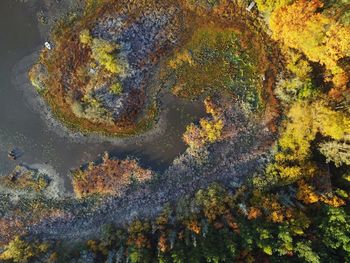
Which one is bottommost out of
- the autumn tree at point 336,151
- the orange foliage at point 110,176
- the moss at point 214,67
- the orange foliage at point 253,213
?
the orange foliage at point 253,213

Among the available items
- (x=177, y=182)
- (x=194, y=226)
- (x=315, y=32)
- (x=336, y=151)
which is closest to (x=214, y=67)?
(x=315, y=32)

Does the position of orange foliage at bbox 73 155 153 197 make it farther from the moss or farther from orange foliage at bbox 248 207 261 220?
orange foliage at bbox 248 207 261 220

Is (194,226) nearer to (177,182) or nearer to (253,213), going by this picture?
(253,213)

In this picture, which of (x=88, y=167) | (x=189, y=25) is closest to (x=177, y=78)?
(x=189, y=25)

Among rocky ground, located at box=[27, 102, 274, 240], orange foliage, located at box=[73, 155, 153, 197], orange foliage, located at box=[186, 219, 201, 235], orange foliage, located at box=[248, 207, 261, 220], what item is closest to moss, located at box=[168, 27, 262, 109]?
rocky ground, located at box=[27, 102, 274, 240]

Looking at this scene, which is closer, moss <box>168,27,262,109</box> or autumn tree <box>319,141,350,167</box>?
autumn tree <box>319,141,350,167</box>

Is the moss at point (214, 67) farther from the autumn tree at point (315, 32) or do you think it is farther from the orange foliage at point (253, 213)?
the orange foliage at point (253, 213)

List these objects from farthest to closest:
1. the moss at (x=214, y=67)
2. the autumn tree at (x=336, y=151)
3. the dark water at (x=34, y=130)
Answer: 1. the moss at (x=214, y=67)
2. the dark water at (x=34, y=130)
3. the autumn tree at (x=336, y=151)

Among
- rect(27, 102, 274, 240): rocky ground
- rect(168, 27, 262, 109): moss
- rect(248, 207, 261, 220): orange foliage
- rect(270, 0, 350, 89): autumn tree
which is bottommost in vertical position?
rect(248, 207, 261, 220): orange foliage

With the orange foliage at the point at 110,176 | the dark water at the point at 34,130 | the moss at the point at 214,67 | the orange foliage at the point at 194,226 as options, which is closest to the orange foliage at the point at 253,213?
the orange foliage at the point at 194,226
